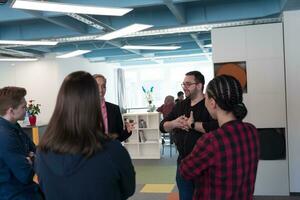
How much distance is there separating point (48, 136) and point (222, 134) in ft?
2.53

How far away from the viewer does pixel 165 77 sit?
15.5 metres

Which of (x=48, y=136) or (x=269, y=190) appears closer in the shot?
(x=48, y=136)

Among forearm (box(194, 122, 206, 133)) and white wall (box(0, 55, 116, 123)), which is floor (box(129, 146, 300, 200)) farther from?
white wall (box(0, 55, 116, 123))

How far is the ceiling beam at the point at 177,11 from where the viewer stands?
A: 5083 millimetres

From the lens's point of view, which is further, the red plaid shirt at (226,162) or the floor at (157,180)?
the floor at (157,180)

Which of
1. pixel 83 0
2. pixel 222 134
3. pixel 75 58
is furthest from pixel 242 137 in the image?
pixel 75 58

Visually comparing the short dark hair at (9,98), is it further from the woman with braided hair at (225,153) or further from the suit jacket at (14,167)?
the woman with braided hair at (225,153)

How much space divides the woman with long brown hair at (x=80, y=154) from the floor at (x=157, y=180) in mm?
3879

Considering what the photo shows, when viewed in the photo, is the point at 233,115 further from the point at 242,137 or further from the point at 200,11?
the point at 200,11

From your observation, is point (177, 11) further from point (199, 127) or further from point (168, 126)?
point (199, 127)

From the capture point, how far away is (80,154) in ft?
4.64

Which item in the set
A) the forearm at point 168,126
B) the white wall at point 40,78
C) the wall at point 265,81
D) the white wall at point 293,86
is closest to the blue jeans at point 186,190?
the forearm at point 168,126

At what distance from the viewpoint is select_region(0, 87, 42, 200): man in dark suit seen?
2256 mm

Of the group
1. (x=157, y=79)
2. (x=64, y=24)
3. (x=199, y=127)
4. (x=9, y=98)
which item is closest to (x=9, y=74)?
(x=64, y=24)
